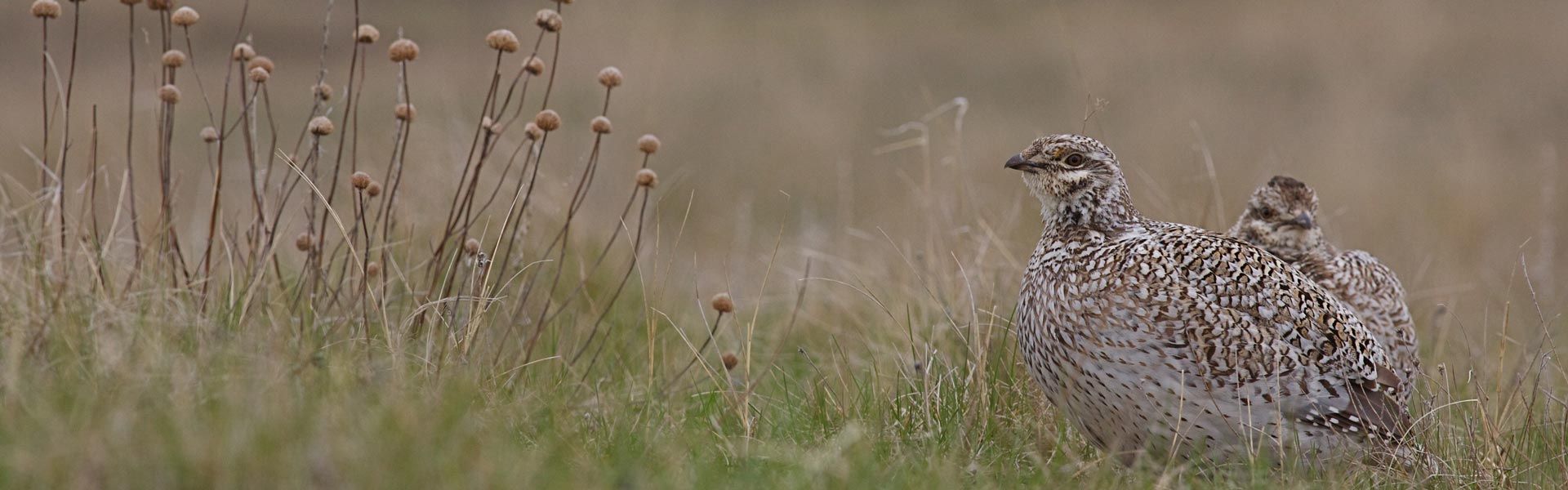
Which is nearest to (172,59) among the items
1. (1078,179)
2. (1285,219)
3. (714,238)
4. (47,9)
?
(47,9)

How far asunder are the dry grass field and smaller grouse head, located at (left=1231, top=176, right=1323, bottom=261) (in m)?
0.29

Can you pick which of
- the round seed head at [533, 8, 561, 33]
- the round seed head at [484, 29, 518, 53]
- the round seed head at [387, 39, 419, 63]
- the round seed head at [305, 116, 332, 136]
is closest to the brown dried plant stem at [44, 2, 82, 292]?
the round seed head at [305, 116, 332, 136]

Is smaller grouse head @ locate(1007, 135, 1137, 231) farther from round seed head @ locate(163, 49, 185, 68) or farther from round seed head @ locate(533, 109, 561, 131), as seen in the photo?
round seed head @ locate(163, 49, 185, 68)

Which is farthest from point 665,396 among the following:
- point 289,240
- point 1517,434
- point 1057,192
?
point 289,240

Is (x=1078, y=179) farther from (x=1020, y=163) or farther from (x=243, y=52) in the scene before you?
(x=243, y=52)

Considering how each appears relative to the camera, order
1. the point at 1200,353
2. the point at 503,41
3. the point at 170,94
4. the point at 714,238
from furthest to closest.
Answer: the point at 714,238
the point at 170,94
the point at 503,41
the point at 1200,353

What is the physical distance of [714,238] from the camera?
40.7 feet

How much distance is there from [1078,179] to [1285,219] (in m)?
1.41

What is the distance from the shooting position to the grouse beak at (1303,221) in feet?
17.3

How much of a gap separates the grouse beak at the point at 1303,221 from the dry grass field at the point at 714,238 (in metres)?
0.44

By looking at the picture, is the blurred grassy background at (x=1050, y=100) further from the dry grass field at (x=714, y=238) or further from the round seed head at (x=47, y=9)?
the round seed head at (x=47, y=9)

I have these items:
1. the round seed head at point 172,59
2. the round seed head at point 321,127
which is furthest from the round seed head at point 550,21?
the round seed head at point 172,59

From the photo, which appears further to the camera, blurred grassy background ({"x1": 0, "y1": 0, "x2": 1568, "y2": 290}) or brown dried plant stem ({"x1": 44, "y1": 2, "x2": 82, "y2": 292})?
blurred grassy background ({"x1": 0, "y1": 0, "x2": 1568, "y2": 290})

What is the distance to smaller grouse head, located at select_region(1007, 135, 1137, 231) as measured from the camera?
14.4ft
